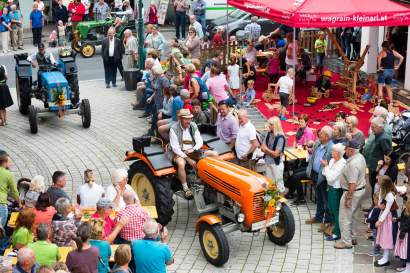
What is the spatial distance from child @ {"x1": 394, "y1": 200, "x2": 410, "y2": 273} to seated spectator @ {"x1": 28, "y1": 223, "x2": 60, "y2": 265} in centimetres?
427

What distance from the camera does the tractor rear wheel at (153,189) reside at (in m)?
10.4

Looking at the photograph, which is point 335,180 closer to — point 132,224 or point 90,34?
point 132,224

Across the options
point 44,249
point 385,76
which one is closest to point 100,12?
point 385,76

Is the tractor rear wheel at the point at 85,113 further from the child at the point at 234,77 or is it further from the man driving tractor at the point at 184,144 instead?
the man driving tractor at the point at 184,144

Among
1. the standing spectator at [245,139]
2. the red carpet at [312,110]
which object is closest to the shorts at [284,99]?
the red carpet at [312,110]

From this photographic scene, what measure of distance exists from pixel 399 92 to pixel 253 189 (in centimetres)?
900

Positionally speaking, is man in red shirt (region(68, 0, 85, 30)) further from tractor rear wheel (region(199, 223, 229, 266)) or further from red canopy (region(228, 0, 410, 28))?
tractor rear wheel (region(199, 223, 229, 266))

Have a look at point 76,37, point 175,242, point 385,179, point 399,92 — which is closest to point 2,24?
point 76,37

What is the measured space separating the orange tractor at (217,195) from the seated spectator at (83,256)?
234 centimetres

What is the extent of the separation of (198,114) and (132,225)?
17.3 ft

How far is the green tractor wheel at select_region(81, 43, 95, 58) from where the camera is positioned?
2431cm

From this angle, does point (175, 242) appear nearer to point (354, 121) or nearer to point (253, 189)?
point (253, 189)

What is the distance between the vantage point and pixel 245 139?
37.7 feet

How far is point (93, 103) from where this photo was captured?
18406mm
